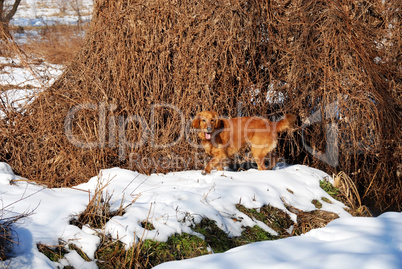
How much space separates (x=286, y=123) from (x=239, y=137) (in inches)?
27.8

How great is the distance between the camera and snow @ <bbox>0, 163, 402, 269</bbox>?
5.76 ft

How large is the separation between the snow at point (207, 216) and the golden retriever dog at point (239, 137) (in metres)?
0.40

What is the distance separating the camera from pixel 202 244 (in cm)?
301

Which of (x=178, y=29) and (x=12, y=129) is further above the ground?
(x=178, y=29)

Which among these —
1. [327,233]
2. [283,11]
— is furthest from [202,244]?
[283,11]

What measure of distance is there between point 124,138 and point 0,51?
247cm

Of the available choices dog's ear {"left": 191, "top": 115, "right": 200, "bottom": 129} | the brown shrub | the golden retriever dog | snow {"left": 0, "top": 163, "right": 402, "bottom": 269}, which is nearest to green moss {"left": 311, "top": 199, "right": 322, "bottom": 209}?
snow {"left": 0, "top": 163, "right": 402, "bottom": 269}

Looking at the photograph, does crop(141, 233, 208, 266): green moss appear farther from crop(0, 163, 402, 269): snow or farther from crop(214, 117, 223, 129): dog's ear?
crop(214, 117, 223, 129): dog's ear

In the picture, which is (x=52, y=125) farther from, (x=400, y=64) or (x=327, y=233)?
(x=400, y=64)

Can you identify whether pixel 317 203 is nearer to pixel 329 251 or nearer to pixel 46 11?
pixel 329 251

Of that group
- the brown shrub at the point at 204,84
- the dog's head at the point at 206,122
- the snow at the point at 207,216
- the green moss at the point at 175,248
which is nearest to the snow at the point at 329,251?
the snow at the point at 207,216

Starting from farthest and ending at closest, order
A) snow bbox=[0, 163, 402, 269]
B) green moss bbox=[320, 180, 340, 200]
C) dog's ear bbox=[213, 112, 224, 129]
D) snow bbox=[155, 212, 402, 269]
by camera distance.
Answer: dog's ear bbox=[213, 112, 224, 129] → green moss bbox=[320, 180, 340, 200] → snow bbox=[0, 163, 402, 269] → snow bbox=[155, 212, 402, 269]

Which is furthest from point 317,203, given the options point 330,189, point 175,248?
point 175,248

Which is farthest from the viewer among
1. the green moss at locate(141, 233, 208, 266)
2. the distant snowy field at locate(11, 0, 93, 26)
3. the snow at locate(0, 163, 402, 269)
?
the distant snowy field at locate(11, 0, 93, 26)
